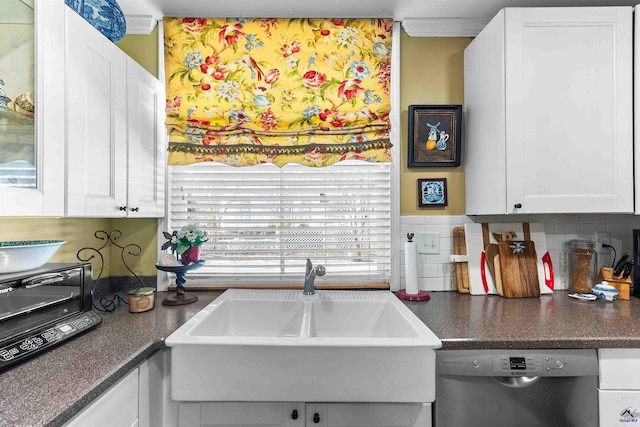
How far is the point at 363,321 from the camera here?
1700mm

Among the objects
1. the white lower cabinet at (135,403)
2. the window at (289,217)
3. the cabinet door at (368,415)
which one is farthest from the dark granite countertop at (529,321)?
the white lower cabinet at (135,403)

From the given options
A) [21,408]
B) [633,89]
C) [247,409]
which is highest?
[633,89]

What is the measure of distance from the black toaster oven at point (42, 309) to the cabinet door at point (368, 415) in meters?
0.86

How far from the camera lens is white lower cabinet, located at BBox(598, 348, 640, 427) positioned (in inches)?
47.2

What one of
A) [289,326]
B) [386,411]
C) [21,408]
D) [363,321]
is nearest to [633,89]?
[363,321]

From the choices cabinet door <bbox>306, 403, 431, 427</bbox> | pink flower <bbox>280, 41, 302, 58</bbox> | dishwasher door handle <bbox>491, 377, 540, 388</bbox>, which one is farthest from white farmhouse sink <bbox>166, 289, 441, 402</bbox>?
pink flower <bbox>280, 41, 302, 58</bbox>

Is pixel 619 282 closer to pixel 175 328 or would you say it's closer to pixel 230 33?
pixel 175 328

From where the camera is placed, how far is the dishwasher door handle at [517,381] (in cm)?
125

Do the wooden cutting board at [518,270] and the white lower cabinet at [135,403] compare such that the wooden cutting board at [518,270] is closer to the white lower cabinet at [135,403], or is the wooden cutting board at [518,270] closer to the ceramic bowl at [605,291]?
the ceramic bowl at [605,291]

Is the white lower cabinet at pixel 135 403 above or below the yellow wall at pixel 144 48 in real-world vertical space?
below

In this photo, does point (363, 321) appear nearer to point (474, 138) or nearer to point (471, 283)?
point (471, 283)

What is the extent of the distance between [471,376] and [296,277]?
1.02m

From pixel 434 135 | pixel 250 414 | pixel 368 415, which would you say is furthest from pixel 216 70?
pixel 368 415

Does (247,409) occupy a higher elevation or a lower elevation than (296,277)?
lower
